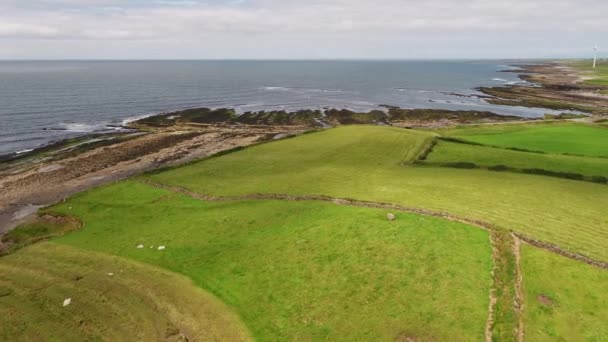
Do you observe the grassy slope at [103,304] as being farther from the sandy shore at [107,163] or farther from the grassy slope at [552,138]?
the grassy slope at [552,138]

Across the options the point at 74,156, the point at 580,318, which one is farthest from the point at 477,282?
the point at 74,156

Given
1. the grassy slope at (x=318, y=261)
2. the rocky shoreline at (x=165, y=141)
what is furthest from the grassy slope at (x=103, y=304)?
the rocky shoreline at (x=165, y=141)

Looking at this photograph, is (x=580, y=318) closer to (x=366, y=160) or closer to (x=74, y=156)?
(x=366, y=160)

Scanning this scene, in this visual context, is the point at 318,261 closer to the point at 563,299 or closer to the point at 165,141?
the point at 563,299

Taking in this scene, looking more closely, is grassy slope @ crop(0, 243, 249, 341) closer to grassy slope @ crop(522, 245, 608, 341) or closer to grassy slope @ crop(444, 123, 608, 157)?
grassy slope @ crop(522, 245, 608, 341)

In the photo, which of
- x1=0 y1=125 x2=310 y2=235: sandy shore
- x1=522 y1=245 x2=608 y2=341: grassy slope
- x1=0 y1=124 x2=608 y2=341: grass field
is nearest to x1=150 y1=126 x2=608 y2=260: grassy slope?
x1=0 y1=124 x2=608 y2=341: grass field
